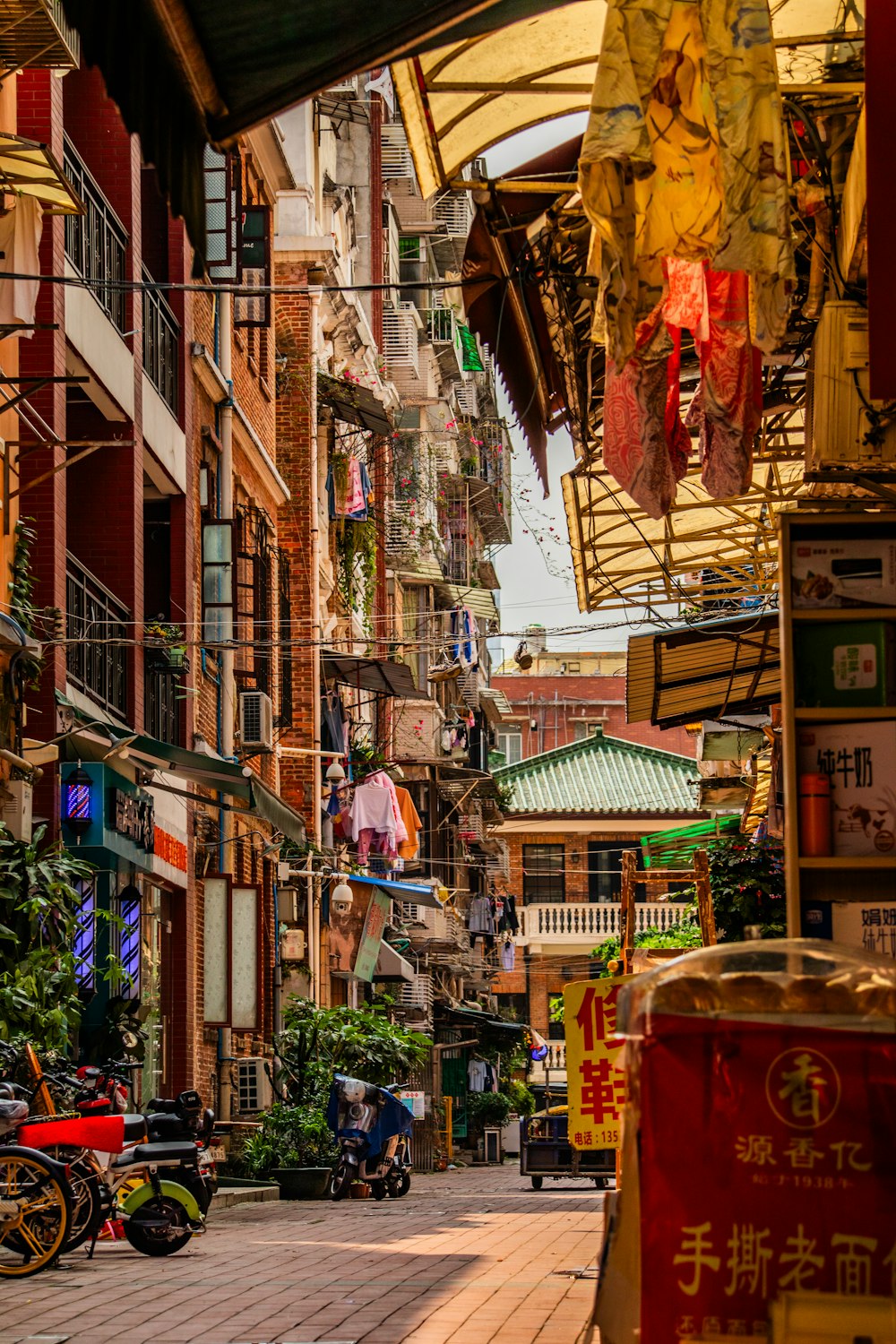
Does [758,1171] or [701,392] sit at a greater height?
[701,392]

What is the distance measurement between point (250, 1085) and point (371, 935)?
8809 mm

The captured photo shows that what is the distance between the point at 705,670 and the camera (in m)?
12.1

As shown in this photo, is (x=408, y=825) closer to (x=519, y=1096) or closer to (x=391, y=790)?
(x=391, y=790)

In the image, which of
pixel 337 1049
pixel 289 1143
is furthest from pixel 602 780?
pixel 289 1143

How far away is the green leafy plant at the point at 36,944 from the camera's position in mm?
13336

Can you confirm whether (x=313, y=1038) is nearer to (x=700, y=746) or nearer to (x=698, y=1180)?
(x=700, y=746)

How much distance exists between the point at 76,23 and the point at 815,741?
11.3 ft

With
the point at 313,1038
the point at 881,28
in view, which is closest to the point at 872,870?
the point at 881,28

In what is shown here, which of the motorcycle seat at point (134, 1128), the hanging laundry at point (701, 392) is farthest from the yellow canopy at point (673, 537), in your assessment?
the motorcycle seat at point (134, 1128)

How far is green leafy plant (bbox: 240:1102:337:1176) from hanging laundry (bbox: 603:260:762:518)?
16.9 m

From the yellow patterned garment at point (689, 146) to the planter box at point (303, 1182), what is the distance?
18.5m

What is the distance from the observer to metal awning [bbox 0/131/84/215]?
12.1m

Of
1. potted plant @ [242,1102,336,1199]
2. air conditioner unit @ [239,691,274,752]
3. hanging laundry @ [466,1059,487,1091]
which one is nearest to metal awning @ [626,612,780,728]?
potted plant @ [242,1102,336,1199]

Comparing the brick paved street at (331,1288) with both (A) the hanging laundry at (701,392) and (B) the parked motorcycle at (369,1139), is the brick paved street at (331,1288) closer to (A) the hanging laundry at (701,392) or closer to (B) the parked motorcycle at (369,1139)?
(A) the hanging laundry at (701,392)
